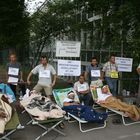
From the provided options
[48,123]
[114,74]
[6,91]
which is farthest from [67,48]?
[48,123]

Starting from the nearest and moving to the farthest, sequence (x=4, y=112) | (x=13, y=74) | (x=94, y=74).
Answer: (x=4, y=112), (x=13, y=74), (x=94, y=74)

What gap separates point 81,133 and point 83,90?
2245 mm

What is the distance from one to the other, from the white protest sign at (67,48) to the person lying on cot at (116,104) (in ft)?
5.52

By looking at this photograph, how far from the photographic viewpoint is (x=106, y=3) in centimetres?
1328

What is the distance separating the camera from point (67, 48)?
11.6 meters

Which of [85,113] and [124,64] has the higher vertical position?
[124,64]

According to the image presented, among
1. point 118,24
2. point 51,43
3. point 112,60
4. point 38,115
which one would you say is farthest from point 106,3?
point 38,115

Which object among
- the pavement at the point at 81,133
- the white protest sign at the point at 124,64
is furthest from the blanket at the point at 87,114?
the white protest sign at the point at 124,64

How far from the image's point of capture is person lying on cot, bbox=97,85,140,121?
955 cm

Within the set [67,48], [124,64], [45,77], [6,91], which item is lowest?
[6,91]

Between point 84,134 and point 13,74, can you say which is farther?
point 13,74

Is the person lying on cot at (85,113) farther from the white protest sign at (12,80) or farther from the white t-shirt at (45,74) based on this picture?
the white protest sign at (12,80)

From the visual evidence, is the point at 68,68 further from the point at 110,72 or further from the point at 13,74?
the point at 13,74

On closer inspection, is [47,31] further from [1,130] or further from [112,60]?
[1,130]
